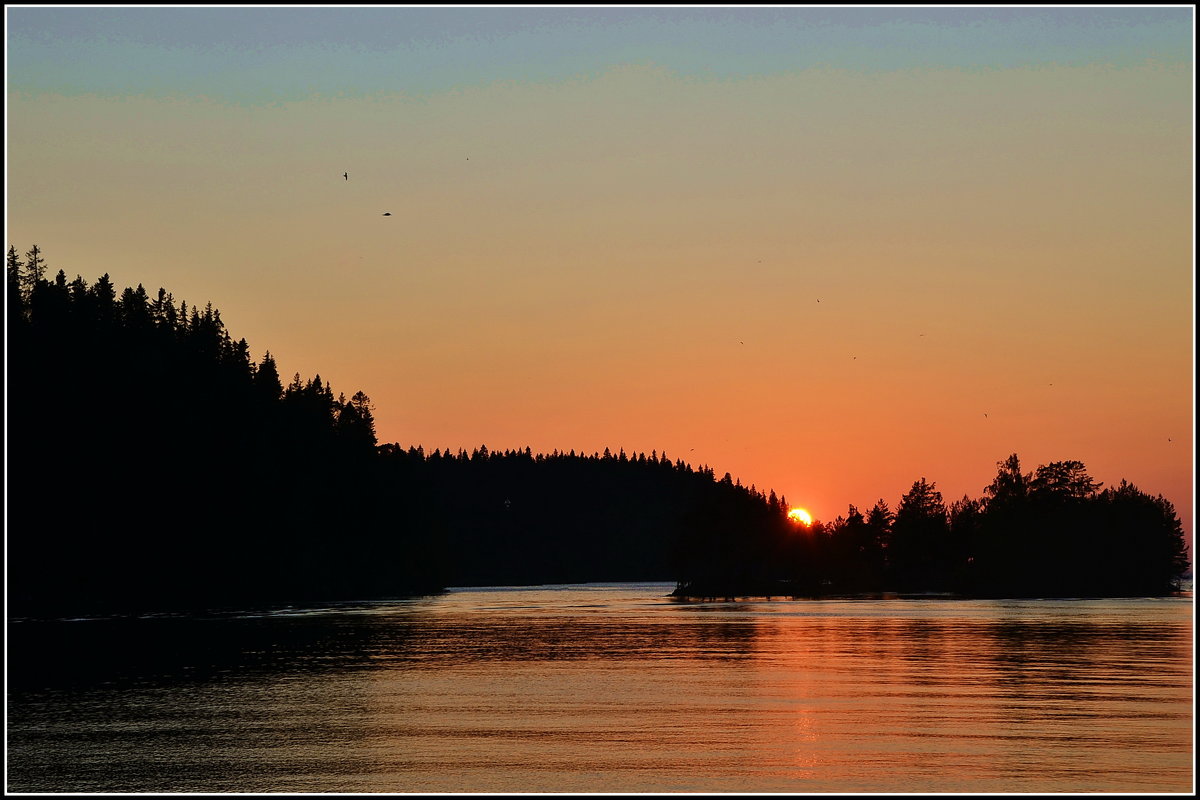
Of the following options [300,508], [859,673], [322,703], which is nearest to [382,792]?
[322,703]

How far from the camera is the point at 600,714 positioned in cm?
4688

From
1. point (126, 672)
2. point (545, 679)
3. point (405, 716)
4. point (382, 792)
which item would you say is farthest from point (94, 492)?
point (382, 792)

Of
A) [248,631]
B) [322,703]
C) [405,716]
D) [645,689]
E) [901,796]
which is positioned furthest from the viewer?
[248,631]

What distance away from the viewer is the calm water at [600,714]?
34.2m

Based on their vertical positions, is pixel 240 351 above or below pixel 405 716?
above

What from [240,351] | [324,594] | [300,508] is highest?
[240,351]

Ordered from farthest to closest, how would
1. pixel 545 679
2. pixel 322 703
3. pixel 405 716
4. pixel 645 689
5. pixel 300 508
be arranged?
pixel 300 508
pixel 545 679
pixel 645 689
pixel 322 703
pixel 405 716

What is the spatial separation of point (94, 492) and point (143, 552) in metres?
8.46

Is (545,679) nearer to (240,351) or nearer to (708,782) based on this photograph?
(708,782)

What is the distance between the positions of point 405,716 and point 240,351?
14320 cm

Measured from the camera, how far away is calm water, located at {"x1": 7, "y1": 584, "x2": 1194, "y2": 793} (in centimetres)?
3422

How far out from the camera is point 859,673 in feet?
209

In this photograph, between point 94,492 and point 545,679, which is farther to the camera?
point 94,492

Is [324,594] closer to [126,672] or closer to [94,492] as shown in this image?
[94,492]
